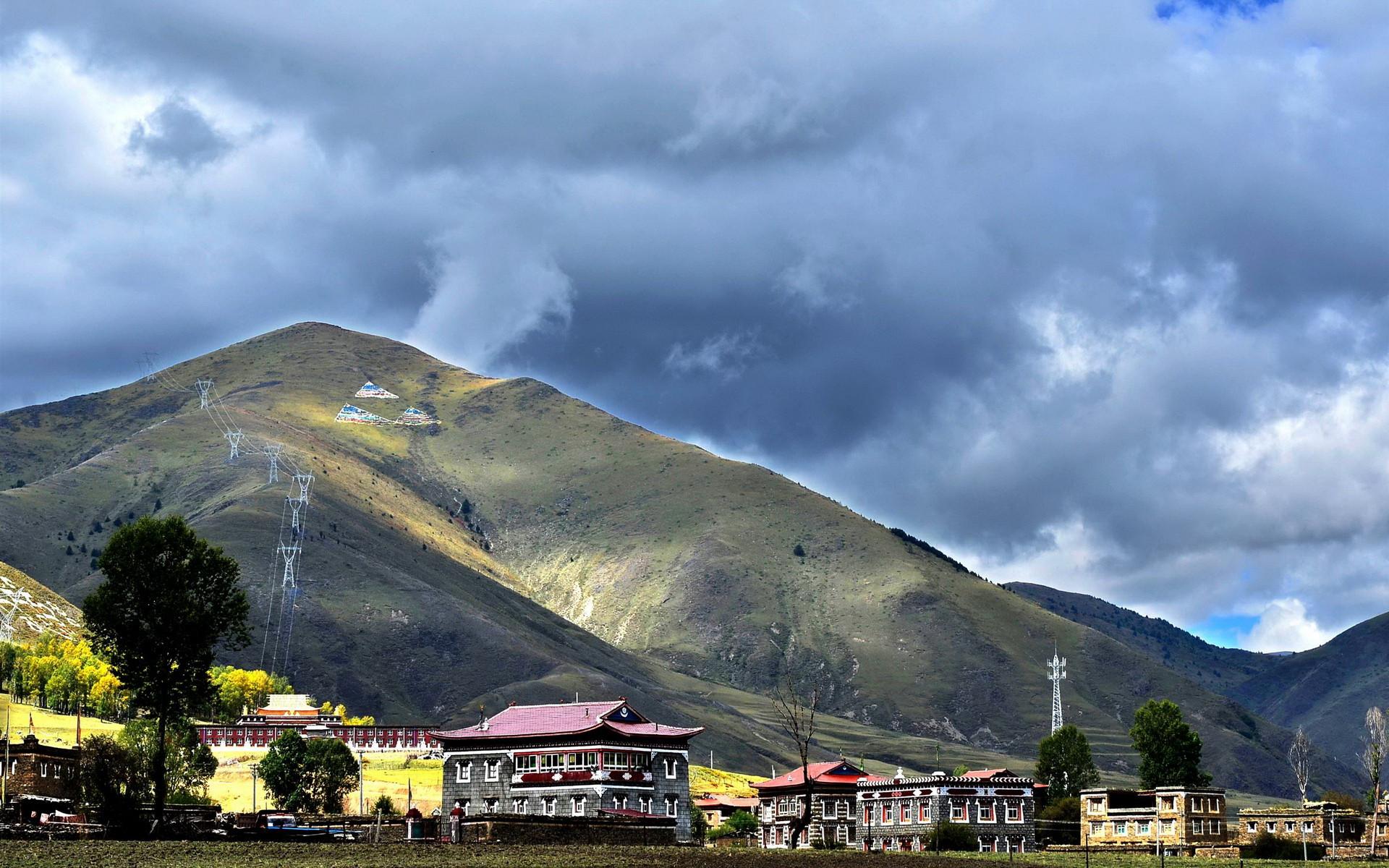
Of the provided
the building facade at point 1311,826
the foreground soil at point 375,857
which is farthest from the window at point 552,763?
the building facade at point 1311,826

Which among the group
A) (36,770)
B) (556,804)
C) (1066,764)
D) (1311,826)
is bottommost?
(1311,826)

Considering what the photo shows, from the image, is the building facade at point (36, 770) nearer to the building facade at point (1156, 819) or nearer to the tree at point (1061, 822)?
the building facade at point (1156, 819)

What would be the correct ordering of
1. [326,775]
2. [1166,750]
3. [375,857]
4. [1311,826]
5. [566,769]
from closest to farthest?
[375,857] → [1311,826] → [566,769] → [326,775] → [1166,750]

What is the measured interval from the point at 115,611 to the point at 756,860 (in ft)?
158

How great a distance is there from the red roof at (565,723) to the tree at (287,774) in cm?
1862

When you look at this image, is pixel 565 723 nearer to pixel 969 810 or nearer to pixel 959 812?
pixel 959 812

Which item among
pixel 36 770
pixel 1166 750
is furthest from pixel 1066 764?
pixel 36 770

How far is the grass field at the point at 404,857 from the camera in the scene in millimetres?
76812

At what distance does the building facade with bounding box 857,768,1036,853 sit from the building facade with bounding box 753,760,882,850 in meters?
4.15

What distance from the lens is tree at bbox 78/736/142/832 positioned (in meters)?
97.5

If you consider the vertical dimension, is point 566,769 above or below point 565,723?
below

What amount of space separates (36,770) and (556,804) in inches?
1483

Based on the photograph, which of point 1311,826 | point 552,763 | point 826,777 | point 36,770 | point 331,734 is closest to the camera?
point 36,770

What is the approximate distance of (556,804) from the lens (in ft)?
424
